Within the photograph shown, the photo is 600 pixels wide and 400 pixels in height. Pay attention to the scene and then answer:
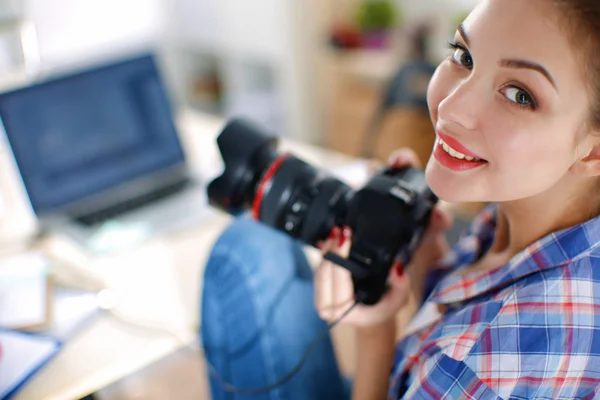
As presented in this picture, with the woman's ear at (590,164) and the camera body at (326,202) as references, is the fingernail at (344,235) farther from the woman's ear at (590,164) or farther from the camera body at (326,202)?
the woman's ear at (590,164)

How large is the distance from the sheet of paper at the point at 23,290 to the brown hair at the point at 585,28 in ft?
2.89

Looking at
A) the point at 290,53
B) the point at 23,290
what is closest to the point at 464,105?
the point at 23,290

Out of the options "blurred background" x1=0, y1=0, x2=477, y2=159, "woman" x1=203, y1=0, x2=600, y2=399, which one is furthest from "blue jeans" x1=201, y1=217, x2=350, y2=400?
"blurred background" x1=0, y1=0, x2=477, y2=159

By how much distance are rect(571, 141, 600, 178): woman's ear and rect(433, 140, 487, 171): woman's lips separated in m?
0.10

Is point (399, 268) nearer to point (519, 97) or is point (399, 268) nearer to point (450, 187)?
point (450, 187)

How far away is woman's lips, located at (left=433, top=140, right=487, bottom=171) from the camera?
668 millimetres

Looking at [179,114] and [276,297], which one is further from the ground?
[276,297]

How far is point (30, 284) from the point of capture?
1.04 meters

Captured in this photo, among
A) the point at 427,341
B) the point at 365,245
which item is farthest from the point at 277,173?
the point at 427,341

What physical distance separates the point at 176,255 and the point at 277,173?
16.2 inches

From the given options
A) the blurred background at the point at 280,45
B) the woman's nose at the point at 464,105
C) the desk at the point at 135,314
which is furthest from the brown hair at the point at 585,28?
the blurred background at the point at 280,45

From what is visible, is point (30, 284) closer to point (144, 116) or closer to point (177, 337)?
point (177, 337)

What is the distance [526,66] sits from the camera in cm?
59

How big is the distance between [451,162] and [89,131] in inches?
37.0
